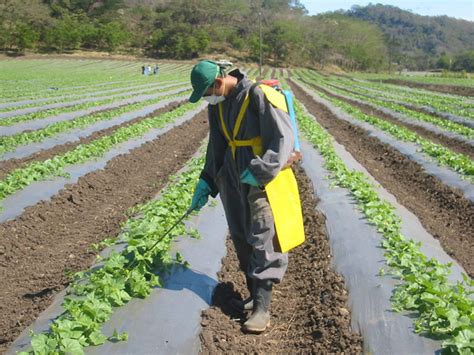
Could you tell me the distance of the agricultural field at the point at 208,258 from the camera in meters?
3.63

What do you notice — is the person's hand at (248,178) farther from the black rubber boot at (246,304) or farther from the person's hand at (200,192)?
the black rubber boot at (246,304)

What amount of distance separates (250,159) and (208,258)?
156cm

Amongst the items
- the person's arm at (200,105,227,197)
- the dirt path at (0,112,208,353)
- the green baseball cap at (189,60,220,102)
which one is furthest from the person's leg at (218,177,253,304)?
the dirt path at (0,112,208,353)

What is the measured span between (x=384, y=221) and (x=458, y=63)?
105128 millimetres

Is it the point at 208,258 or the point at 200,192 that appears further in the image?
the point at 208,258

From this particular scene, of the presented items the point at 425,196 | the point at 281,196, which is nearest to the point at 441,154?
the point at 425,196

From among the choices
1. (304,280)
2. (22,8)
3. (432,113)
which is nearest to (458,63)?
(22,8)

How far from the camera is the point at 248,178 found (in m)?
3.80

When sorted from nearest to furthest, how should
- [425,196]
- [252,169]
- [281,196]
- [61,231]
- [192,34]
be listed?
[252,169]
[281,196]
[61,231]
[425,196]
[192,34]

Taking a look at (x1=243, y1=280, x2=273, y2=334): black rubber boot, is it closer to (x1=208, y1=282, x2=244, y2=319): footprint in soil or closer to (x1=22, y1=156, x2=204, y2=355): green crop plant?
(x1=208, y1=282, x2=244, y2=319): footprint in soil

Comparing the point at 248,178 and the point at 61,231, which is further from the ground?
the point at 248,178

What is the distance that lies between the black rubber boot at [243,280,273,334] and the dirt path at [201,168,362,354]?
10 cm

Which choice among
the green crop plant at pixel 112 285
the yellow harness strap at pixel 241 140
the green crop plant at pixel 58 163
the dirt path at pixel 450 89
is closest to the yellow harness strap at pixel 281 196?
the yellow harness strap at pixel 241 140

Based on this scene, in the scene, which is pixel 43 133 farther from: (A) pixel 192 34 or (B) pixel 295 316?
(A) pixel 192 34
